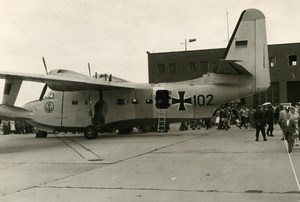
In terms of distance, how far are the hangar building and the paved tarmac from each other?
1655 inches

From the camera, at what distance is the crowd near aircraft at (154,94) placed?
21.4 m

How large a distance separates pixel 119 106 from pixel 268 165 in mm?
13517

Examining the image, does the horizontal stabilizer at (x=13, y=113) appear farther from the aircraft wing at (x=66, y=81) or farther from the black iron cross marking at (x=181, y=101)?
the black iron cross marking at (x=181, y=101)

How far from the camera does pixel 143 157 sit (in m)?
13.1

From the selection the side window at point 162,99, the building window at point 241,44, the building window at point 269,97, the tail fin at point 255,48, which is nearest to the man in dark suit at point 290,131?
the tail fin at point 255,48

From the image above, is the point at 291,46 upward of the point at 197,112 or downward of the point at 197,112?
upward

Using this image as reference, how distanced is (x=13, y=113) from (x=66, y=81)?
3118 mm

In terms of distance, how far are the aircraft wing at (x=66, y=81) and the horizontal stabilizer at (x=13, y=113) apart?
1.44 m

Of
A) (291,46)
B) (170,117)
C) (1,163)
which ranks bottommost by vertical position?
(1,163)

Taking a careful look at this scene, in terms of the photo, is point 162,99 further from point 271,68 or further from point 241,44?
point 271,68

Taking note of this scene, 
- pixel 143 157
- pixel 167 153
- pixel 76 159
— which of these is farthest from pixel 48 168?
pixel 167 153

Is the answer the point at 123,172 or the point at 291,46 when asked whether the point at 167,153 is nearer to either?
the point at 123,172

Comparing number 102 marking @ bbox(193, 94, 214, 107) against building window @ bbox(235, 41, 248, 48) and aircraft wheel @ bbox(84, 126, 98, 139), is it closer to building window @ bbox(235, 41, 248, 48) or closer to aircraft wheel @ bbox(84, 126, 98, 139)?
building window @ bbox(235, 41, 248, 48)

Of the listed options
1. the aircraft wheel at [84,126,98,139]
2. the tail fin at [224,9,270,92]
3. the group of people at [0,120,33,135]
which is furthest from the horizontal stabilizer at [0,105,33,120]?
the group of people at [0,120,33,135]
